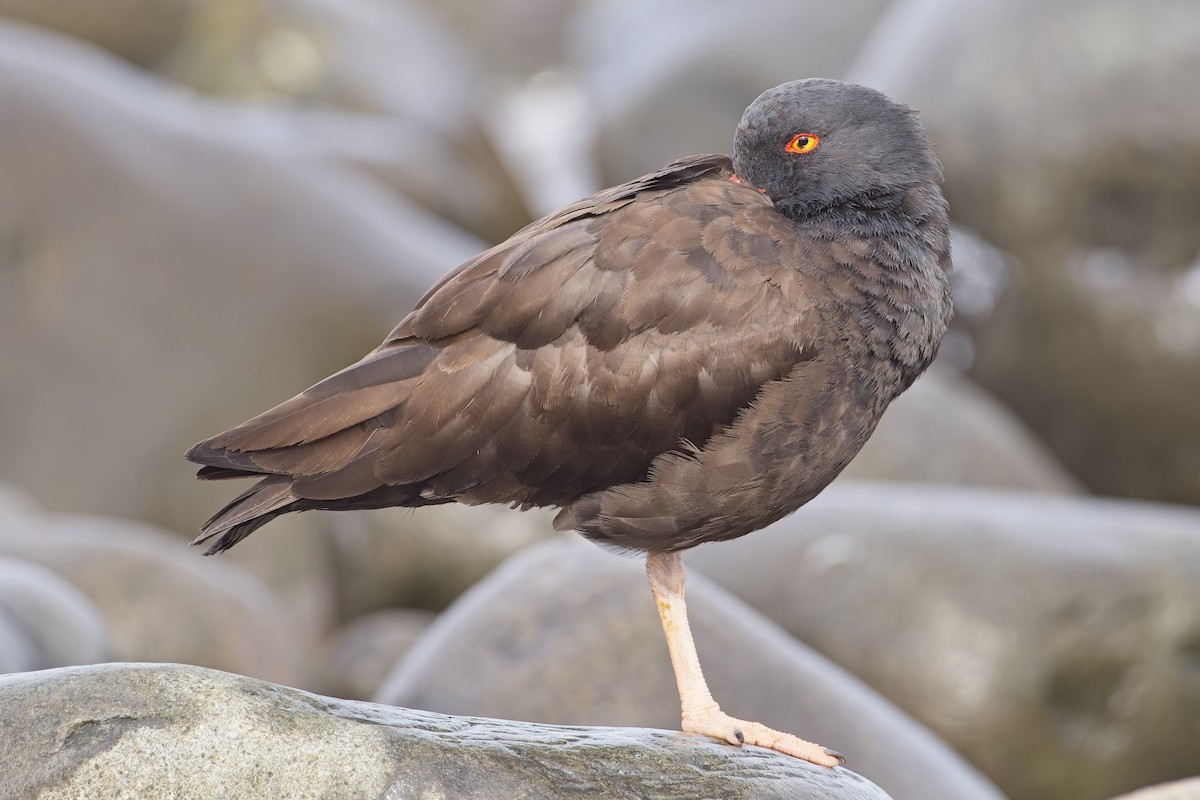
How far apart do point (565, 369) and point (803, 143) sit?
39.4 inches

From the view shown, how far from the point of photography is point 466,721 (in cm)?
417

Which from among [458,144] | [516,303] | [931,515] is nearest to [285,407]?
[516,303]

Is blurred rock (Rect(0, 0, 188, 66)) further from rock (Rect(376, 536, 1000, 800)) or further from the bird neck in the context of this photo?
the bird neck

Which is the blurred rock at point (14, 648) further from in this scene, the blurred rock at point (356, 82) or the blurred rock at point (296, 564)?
Result: the blurred rock at point (356, 82)

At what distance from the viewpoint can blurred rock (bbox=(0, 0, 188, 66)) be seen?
14.9m

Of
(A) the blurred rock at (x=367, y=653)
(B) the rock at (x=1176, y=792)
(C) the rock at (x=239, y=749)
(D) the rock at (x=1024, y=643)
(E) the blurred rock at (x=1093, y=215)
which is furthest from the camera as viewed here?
(E) the blurred rock at (x=1093, y=215)

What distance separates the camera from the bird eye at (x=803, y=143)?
14.9 ft

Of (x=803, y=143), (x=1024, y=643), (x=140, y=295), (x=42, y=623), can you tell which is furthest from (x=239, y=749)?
(x=140, y=295)

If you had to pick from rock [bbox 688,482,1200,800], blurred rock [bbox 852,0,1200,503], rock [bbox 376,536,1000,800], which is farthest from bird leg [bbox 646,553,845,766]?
blurred rock [bbox 852,0,1200,503]

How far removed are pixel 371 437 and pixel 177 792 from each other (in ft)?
3.91

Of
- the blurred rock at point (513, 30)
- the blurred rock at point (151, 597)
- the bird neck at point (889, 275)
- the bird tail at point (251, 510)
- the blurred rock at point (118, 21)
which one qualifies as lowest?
the blurred rock at point (151, 597)

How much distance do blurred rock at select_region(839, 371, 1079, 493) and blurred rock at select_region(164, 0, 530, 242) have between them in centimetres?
571

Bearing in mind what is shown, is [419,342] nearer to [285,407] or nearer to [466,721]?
[285,407]

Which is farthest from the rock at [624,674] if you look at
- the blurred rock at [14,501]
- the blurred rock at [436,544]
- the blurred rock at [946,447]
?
the blurred rock at [14,501]
